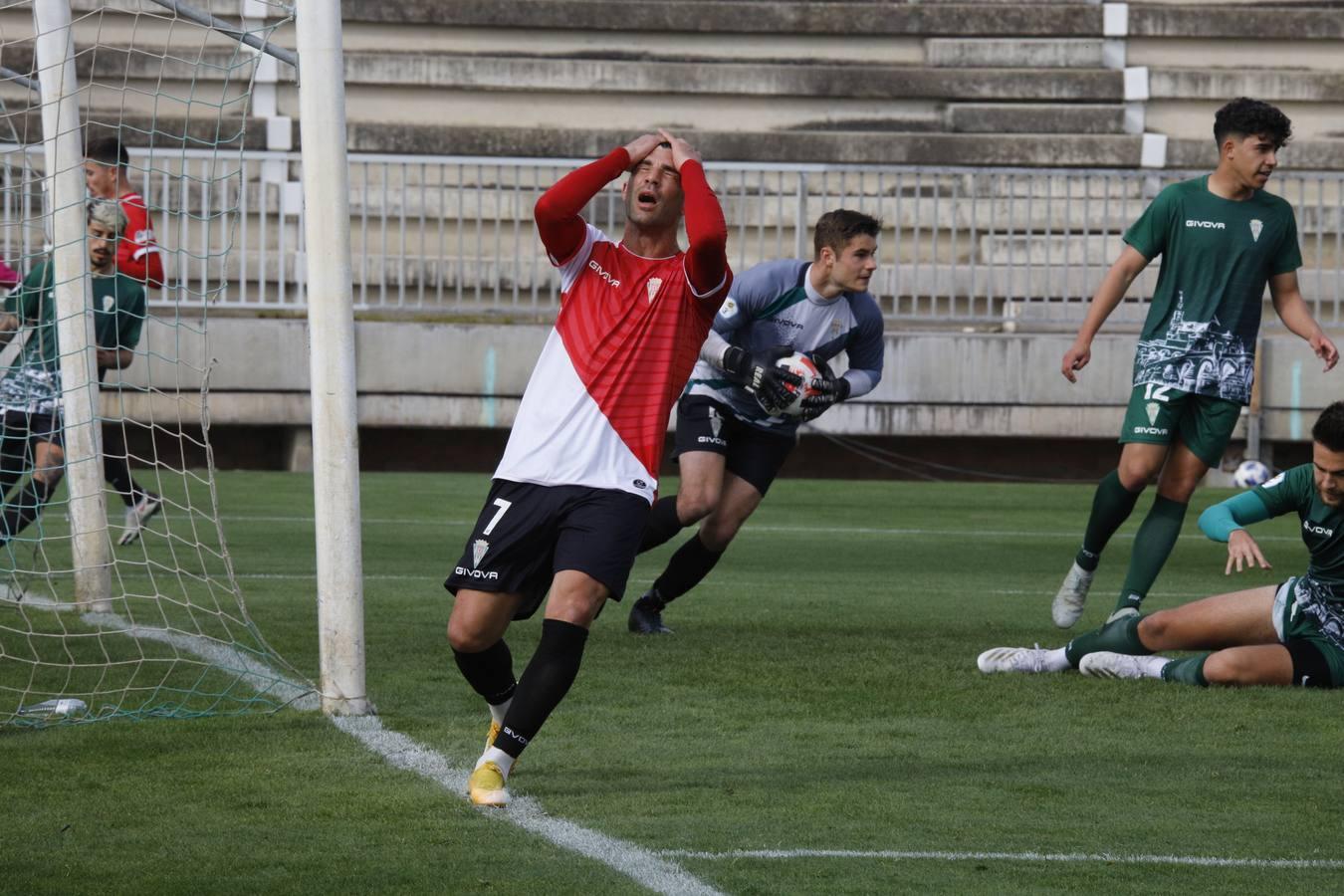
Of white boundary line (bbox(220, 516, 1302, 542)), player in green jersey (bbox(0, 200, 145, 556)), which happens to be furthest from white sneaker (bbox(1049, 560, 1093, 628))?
white boundary line (bbox(220, 516, 1302, 542))

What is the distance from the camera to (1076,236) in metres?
17.8

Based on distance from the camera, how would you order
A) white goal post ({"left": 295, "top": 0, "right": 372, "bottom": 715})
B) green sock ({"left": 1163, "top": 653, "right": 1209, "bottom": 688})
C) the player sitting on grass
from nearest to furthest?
white goal post ({"left": 295, "top": 0, "right": 372, "bottom": 715}), the player sitting on grass, green sock ({"left": 1163, "top": 653, "right": 1209, "bottom": 688})

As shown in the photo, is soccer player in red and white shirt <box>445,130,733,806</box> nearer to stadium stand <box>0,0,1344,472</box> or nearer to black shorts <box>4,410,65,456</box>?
black shorts <box>4,410,65,456</box>

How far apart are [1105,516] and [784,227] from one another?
10.3m

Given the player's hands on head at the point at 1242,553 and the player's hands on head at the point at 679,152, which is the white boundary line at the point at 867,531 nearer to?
the player's hands on head at the point at 1242,553

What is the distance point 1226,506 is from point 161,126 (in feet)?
49.6

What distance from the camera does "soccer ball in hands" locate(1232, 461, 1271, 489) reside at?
617 inches

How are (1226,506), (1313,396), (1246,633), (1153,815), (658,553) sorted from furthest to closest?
1. (1313,396)
2. (658,553)
3. (1246,633)
4. (1226,506)
5. (1153,815)

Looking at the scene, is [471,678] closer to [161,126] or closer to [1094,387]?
[1094,387]

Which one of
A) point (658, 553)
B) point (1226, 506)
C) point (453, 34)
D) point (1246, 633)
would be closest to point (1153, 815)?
point (1226, 506)

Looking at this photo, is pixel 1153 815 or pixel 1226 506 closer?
pixel 1153 815

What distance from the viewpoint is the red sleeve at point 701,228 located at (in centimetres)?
497

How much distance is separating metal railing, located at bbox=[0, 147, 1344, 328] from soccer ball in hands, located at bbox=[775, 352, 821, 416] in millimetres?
9474

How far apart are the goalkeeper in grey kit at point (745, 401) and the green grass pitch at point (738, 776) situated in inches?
15.3
